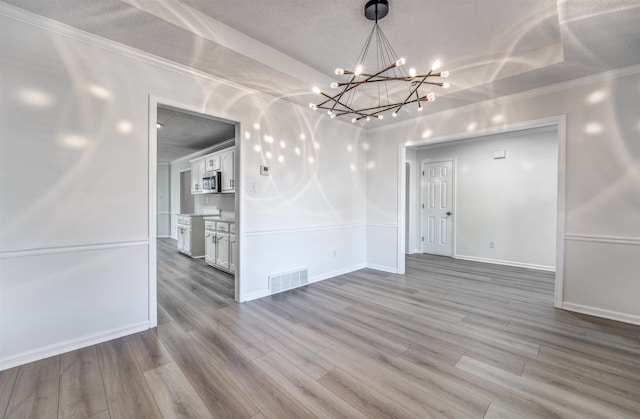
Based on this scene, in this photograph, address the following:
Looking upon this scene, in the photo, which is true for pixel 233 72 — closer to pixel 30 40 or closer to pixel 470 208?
pixel 30 40

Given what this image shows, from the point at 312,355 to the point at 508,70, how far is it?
350 cm

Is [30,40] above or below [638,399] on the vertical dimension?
above

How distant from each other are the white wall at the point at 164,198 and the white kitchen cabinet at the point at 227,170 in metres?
4.77

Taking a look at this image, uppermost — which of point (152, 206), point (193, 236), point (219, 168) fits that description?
point (219, 168)

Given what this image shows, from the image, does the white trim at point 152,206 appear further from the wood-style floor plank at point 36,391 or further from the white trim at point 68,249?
the wood-style floor plank at point 36,391

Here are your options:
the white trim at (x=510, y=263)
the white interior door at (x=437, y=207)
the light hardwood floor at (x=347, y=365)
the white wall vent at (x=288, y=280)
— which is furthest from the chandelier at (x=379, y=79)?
the white trim at (x=510, y=263)

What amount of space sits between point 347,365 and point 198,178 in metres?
5.79

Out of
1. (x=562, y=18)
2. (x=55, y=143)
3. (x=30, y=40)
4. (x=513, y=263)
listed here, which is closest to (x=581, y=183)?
(x=562, y=18)

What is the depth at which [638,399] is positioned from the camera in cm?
168

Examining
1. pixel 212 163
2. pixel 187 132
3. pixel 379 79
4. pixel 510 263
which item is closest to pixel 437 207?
pixel 510 263

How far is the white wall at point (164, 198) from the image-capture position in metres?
9.02

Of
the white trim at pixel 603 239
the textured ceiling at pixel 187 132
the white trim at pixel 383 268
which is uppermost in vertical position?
the textured ceiling at pixel 187 132

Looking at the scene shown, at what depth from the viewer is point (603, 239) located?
288cm

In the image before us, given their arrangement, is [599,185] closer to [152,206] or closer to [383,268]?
[383,268]
